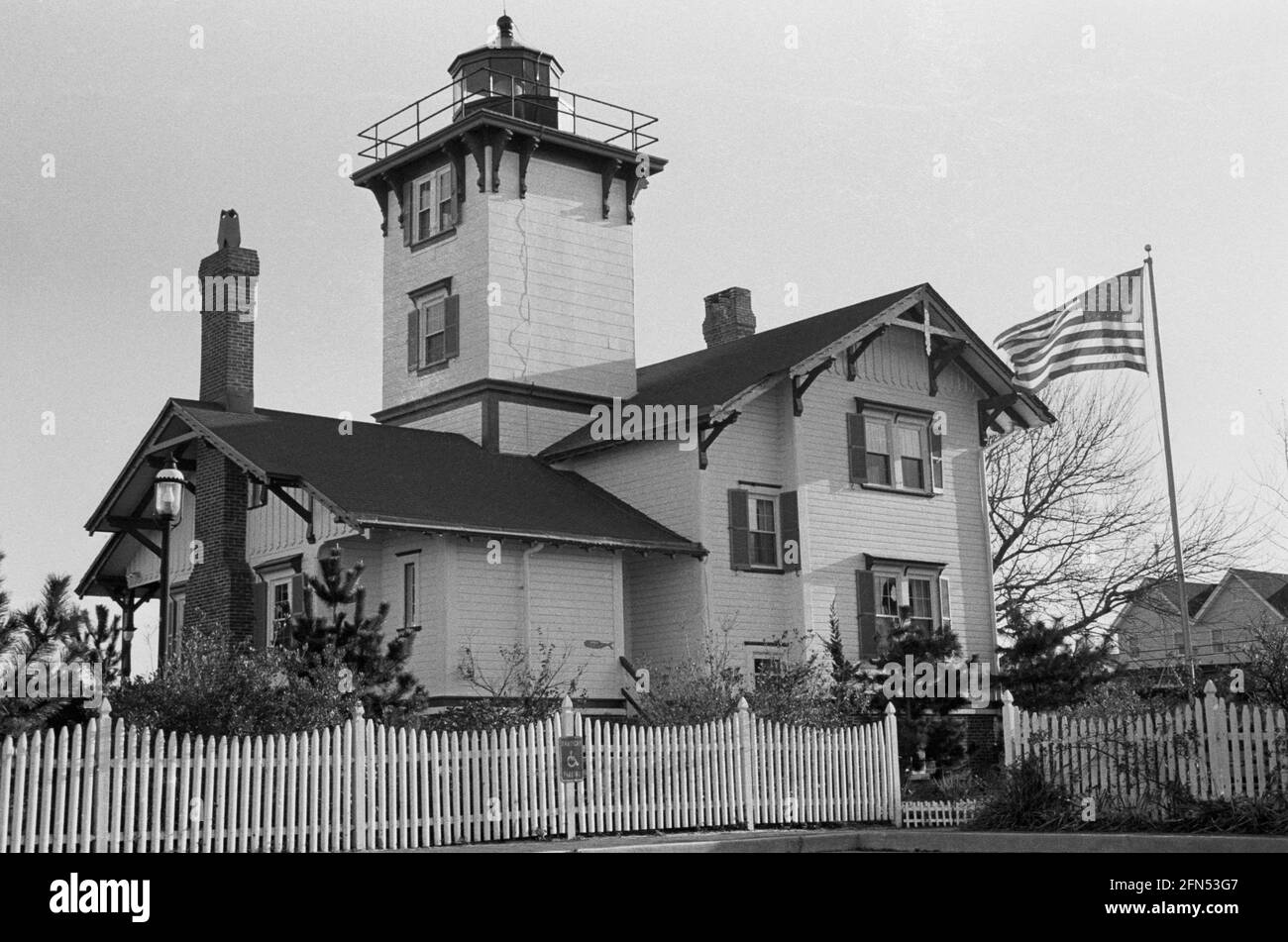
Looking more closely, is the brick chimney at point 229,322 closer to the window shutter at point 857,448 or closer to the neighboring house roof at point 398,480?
the neighboring house roof at point 398,480

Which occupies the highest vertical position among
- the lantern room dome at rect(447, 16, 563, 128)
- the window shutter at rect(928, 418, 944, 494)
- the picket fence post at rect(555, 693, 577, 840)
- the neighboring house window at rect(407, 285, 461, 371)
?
the lantern room dome at rect(447, 16, 563, 128)

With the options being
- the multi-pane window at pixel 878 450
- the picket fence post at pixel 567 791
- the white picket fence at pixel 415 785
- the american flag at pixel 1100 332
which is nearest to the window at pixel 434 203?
the multi-pane window at pixel 878 450

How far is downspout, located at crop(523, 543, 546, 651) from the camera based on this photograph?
27.4 meters

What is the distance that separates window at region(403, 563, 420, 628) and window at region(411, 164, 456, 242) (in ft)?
31.2

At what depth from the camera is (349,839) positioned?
1764 centimetres

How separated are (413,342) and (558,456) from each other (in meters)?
5.14

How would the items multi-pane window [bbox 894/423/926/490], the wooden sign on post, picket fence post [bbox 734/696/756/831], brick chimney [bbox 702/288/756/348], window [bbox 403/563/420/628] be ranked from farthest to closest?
brick chimney [bbox 702/288/756/348]
multi-pane window [bbox 894/423/926/490]
window [bbox 403/563/420/628]
picket fence post [bbox 734/696/756/831]
the wooden sign on post

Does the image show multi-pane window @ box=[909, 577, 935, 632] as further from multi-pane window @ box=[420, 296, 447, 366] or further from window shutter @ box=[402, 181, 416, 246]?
window shutter @ box=[402, 181, 416, 246]

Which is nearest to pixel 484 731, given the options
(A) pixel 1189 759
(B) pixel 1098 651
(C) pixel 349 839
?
(C) pixel 349 839

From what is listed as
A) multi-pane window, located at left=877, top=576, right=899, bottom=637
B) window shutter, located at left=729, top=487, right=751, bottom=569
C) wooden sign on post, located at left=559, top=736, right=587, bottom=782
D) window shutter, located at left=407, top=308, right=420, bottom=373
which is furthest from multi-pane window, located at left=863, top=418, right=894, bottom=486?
wooden sign on post, located at left=559, top=736, right=587, bottom=782

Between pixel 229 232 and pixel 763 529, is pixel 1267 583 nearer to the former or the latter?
pixel 763 529

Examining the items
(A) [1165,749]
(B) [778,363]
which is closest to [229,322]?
(B) [778,363]

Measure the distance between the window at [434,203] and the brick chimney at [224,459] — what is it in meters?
4.85

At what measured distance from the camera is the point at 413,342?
34.9 meters
